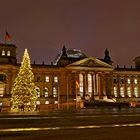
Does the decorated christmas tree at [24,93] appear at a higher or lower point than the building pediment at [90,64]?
lower

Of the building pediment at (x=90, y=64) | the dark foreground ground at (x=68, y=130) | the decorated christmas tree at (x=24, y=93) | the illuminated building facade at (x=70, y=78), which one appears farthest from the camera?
the building pediment at (x=90, y=64)

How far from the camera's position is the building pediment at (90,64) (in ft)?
294

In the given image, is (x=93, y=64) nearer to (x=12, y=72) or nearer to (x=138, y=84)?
(x=138, y=84)

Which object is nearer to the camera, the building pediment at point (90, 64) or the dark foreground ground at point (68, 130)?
the dark foreground ground at point (68, 130)

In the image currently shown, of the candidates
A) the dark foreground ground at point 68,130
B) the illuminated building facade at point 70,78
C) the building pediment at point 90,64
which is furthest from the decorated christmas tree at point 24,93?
the building pediment at point 90,64

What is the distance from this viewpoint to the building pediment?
294 ft

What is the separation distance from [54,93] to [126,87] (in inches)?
1302

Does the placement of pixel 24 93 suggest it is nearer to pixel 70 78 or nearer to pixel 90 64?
pixel 70 78

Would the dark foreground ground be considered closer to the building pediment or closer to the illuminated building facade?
the illuminated building facade

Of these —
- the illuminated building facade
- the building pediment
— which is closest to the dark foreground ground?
the illuminated building facade

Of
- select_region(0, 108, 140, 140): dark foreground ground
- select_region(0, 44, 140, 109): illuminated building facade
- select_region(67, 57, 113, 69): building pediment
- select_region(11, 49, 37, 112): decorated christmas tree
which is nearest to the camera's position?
select_region(0, 108, 140, 140): dark foreground ground

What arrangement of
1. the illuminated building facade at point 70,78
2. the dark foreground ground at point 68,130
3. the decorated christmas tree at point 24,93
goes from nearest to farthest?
the dark foreground ground at point 68,130 → the decorated christmas tree at point 24,93 → the illuminated building facade at point 70,78

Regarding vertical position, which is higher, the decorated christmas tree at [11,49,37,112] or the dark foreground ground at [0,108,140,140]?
the decorated christmas tree at [11,49,37,112]

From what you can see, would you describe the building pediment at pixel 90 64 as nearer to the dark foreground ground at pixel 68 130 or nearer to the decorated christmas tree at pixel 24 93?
the decorated christmas tree at pixel 24 93
